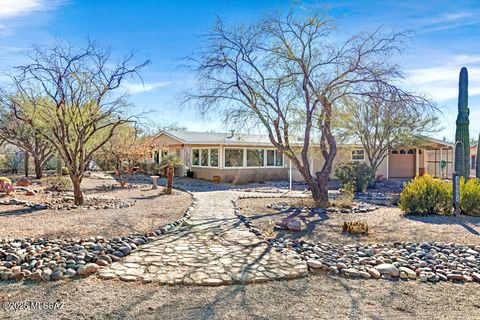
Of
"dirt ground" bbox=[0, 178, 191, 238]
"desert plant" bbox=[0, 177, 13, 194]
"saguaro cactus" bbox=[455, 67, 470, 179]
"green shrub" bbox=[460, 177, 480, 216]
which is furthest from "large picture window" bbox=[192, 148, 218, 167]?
"green shrub" bbox=[460, 177, 480, 216]

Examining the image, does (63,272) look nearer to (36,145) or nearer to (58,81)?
(58,81)

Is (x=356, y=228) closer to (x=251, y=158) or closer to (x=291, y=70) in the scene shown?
(x=291, y=70)

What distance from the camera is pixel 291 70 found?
10.3 m

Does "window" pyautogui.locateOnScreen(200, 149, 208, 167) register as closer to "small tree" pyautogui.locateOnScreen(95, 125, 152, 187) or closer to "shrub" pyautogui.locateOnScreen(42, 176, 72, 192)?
"small tree" pyautogui.locateOnScreen(95, 125, 152, 187)

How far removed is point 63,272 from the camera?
14.6ft

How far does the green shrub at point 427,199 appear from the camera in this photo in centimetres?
930

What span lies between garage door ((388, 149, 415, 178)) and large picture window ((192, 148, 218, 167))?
486 inches

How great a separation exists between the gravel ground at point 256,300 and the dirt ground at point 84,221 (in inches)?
100

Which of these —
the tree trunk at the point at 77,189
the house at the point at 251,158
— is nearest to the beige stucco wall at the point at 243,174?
the house at the point at 251,158

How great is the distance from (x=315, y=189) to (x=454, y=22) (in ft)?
18.5

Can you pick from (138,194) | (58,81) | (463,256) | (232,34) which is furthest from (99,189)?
(463,256)

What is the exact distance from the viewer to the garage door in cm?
2459

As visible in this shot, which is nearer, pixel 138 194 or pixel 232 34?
pixel 232 34

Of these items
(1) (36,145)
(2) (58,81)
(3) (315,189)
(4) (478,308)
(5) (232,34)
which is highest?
(5) (232,34)
